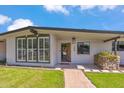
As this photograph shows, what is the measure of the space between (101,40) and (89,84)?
10.2 metres

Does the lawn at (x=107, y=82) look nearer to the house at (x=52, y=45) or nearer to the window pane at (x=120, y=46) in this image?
the house at (x=52, y=45)

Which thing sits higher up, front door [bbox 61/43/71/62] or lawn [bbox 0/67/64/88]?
front door [bbox 61/43/71/62]

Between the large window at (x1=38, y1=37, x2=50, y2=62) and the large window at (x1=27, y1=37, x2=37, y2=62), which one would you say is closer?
the large window at (x1=38, y1=37, x2=50, y2=62)

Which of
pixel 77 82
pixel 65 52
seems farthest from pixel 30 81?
Result: pixel 65 52

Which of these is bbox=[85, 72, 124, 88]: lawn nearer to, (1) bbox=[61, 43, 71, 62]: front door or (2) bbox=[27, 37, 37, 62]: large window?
(2) bbox=[27, 37, 37, 62]: large window

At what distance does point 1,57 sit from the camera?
65.0 ft

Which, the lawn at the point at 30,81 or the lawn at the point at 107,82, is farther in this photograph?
the lawn at the point at 107,82

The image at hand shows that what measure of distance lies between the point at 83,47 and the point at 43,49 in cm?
430

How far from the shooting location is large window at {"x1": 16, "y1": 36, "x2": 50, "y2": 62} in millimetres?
15125

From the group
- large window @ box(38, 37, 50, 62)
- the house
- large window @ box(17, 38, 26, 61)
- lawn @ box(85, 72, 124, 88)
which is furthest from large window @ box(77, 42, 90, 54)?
lawn @ box(85, 72, 124, 88)

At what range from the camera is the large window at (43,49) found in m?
15.1

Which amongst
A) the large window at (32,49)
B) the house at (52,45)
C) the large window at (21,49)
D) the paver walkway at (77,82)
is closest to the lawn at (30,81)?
the paver walkway at (77,82)
